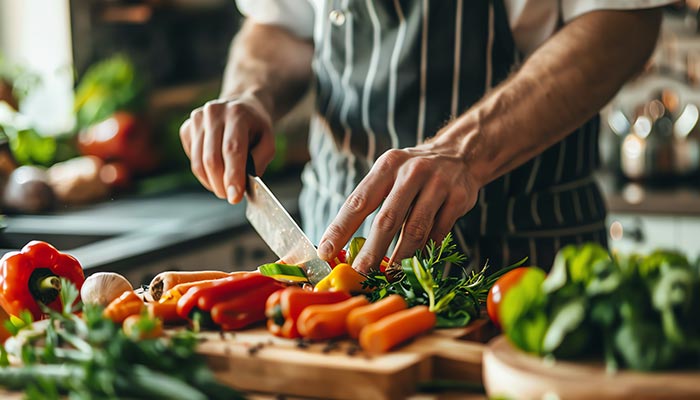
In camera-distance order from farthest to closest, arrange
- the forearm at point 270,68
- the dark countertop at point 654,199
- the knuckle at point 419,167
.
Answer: the dark countertop at point 654,199 → the forearm at point 270,68 → the knuckle at point 419,167

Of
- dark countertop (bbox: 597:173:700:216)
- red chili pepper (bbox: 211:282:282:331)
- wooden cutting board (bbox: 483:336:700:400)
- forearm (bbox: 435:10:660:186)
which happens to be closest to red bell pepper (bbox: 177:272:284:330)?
red chili pepper (bbox: 211:282:282:331)

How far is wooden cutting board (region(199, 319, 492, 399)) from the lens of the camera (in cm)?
98

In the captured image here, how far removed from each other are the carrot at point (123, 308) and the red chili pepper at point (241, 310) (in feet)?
0.34

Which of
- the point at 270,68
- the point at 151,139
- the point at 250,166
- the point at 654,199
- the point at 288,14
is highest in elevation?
the point at 288,14

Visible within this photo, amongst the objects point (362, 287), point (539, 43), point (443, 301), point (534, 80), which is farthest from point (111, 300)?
point (539, 43)

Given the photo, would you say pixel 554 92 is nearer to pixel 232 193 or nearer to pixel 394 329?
pixel 232 193

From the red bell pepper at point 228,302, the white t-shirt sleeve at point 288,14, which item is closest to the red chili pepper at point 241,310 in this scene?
the red bell pepper at point 228,302

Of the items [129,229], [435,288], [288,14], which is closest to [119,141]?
[129,229]

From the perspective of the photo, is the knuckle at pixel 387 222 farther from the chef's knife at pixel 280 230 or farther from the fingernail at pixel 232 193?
the fingernail at pixel 232 193

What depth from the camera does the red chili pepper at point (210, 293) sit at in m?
A: 1.15

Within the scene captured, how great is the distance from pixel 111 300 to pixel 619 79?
99 cm

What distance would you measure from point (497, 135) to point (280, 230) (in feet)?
1.27

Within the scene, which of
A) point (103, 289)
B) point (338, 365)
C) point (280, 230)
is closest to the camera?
point (338, 365)

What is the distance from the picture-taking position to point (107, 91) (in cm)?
318
